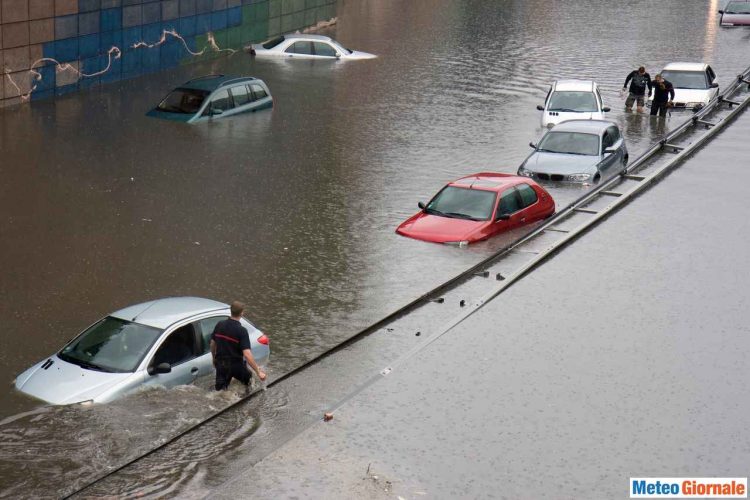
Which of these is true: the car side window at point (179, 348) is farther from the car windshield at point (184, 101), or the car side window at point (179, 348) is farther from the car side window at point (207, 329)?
the car windshield at point (184, 101)

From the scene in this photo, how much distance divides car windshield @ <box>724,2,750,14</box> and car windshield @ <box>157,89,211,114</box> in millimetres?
31972

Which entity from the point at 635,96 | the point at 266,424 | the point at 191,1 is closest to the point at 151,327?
the point at 266,424

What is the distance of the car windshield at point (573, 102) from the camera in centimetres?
3300

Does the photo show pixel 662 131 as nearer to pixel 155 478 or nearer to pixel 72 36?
pixel 72 36

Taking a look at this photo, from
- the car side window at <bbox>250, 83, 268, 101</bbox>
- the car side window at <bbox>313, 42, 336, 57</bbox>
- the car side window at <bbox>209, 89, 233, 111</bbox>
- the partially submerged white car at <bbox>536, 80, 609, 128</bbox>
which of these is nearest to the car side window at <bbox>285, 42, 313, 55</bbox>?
the car side window at <bbox>313, 42, 336, 57</bbox>

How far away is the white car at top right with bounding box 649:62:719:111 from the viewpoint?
3650 cm

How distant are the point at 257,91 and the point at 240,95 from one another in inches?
30.3

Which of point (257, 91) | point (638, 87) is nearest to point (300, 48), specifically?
point (257, 91)

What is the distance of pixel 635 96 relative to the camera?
35.4 meters

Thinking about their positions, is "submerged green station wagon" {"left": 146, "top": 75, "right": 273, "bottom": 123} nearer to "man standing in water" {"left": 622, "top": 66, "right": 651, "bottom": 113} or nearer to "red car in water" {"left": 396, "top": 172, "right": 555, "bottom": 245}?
"red car in water" {"left": 396, "top": 172, "right": 555, "bottom": 245}

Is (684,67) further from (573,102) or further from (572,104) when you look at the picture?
(572,104)

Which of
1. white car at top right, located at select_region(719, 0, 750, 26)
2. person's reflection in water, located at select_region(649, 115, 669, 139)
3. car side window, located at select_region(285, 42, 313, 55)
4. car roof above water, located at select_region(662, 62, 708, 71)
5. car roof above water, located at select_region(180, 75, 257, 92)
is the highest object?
white car at top right, located at select_region(719, 0, 750, 26)

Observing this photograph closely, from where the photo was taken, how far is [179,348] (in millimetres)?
14836

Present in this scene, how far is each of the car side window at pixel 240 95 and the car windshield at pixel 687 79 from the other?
43.9ft
